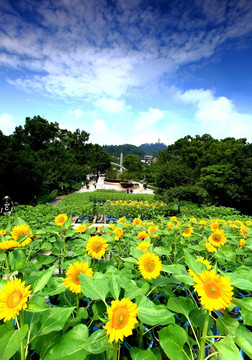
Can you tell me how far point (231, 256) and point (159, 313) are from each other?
0.75 meters

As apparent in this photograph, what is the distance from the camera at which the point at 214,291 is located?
2.04ft

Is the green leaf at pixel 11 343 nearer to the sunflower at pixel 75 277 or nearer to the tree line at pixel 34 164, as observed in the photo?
the sunflower at pixel 75 277

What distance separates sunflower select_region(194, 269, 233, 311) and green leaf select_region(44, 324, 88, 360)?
0.43 m

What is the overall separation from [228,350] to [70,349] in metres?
0.48

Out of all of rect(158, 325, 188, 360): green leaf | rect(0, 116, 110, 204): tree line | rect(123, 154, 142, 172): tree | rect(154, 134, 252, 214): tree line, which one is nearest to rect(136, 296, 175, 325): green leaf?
rect(158, 325, 188, 360): green leaf

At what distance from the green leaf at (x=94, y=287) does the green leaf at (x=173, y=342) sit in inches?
10.0

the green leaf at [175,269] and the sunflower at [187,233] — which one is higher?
the green leaf at [175,269]

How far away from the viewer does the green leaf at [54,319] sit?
56 cm

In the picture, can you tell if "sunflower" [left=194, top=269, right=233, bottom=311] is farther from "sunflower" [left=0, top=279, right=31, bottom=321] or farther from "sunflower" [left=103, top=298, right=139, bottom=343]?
"sunflower" [left=0, top=279, right=31, bottom=321]

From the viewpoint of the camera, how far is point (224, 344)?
20.5 inches

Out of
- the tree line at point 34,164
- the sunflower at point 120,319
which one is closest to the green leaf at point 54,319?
the sunflower at point 120,319

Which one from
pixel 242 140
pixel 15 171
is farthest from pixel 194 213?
pixel 242 140

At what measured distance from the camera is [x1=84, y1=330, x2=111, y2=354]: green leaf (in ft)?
1.63

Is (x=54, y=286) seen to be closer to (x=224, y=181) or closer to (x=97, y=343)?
(x=97, y=343)
